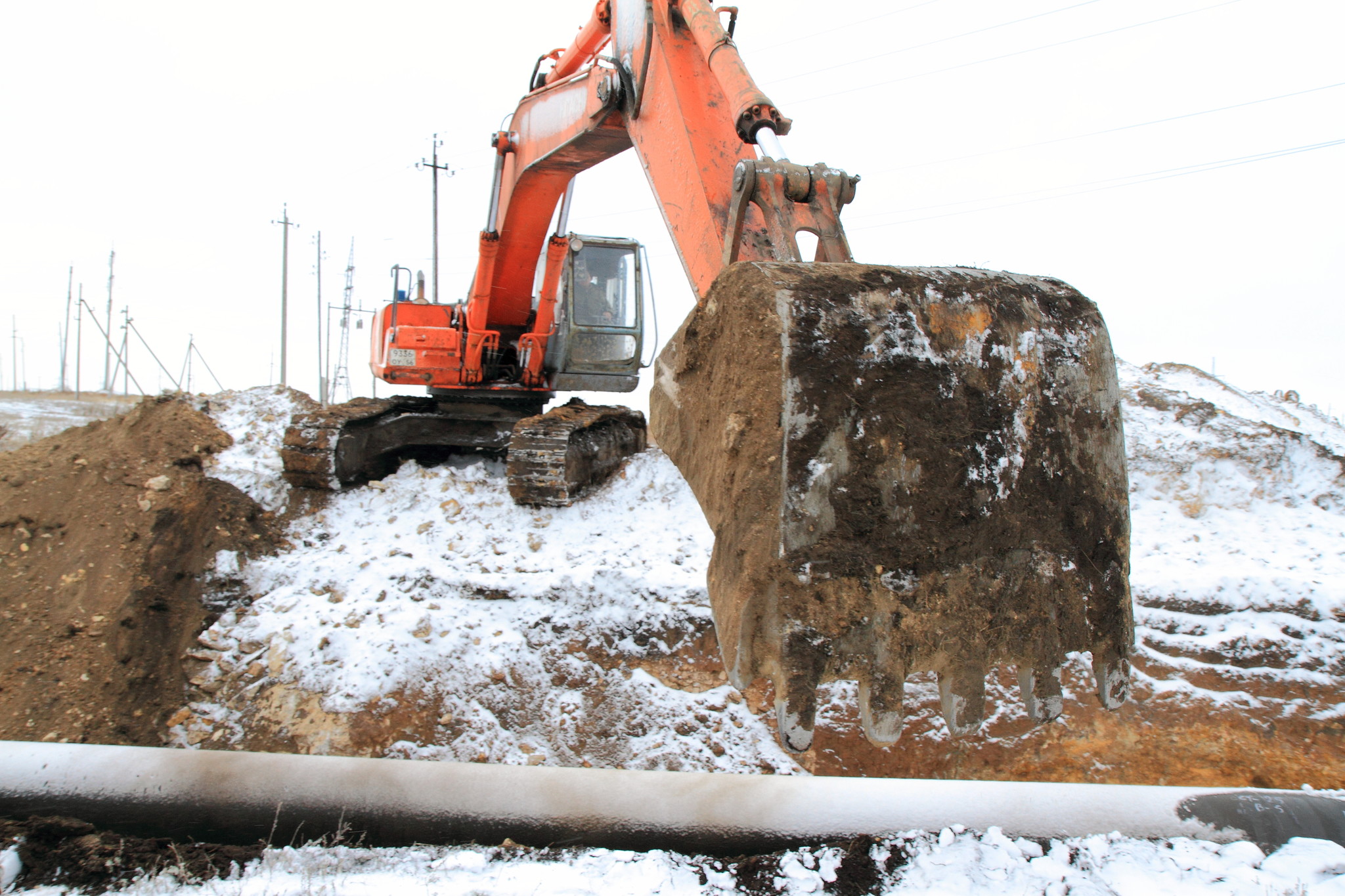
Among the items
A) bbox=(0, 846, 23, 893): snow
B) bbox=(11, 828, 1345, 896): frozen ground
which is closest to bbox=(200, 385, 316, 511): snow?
bbox=(0, 846, 23, 893): snow

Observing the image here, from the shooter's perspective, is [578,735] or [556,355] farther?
[556,355]

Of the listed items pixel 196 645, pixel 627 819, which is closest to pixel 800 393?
pixel 627 819

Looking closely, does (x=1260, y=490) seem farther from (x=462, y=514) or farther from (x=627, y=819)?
(x=462, y=514)

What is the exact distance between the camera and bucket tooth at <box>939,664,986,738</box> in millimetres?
2049

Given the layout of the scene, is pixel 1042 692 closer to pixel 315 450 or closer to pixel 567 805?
pixel 567 805

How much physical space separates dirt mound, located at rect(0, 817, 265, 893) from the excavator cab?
514 centimetres

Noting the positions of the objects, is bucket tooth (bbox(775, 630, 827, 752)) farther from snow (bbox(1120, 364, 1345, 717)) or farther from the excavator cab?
the excavator cab

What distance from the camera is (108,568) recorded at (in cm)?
503

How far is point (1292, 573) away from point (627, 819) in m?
5.11

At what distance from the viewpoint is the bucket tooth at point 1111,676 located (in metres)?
2.17

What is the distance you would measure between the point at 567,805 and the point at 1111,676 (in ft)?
6.21

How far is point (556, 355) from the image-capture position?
7430 millimetres

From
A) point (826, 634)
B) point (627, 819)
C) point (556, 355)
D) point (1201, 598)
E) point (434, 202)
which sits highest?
point (434, 202)

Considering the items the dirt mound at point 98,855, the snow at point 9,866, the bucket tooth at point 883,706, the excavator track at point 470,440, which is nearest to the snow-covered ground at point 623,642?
the dirt mound at point 98,855
